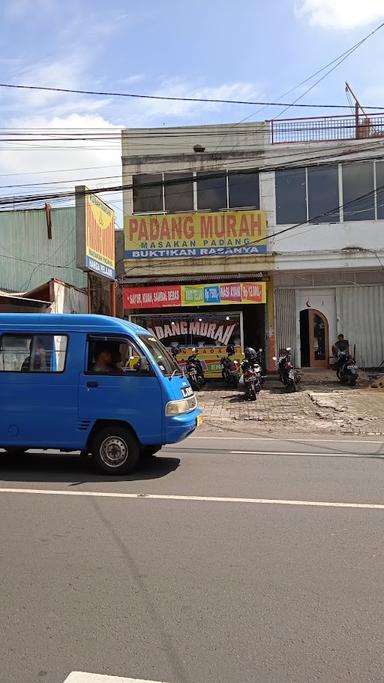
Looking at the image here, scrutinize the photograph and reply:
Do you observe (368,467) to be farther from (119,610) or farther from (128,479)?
(119,610)

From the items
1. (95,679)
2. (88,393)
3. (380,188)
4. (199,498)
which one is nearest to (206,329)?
(380,188)

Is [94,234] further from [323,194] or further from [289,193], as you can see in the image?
[323,194]

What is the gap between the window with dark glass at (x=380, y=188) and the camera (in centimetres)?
1922

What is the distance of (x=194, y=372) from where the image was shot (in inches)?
686

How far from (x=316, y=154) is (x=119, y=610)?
1818 cm

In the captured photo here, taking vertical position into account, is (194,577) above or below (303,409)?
below

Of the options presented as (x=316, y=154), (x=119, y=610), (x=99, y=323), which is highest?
(x=316, y=154)

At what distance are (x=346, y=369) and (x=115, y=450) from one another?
1138 cm

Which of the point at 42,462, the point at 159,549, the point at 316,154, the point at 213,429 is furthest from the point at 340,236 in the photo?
the point at 159,549

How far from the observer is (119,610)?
3633 millimetres

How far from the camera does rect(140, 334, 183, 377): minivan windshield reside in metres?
7.74

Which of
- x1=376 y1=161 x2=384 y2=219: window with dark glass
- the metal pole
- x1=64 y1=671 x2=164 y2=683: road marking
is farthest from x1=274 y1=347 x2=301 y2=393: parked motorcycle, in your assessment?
x1=64 y1=671 x2=164 y2=683: road marking

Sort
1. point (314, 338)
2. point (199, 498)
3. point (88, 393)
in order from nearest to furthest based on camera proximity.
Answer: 1. point (199, 498)
2. point (88, 393)
3. point (314, 338)

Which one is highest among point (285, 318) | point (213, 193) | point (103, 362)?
point (213, 193)
